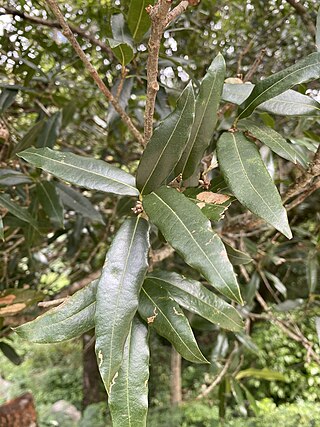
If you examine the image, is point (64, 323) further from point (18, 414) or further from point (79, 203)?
point (18, 414)

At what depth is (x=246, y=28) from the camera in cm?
148

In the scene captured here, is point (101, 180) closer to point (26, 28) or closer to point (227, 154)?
point (227, 154)

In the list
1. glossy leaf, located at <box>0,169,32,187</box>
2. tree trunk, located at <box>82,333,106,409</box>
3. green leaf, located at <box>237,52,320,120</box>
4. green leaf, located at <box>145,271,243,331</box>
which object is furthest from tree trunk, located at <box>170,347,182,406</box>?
green leaf, located at <box>237,52,320,120</box>

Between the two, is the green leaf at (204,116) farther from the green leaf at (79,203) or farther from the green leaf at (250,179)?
the green leaf at (79,203)

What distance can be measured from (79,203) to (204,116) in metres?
0.52

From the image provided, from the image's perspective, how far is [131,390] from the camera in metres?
0.43

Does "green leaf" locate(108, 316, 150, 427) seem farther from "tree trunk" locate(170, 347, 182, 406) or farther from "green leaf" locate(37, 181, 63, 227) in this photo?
"tree trunk" locate(170, 347, 182, 406)

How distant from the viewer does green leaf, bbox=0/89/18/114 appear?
93 centimetres

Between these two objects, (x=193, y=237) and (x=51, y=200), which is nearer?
(x=193, y=237)

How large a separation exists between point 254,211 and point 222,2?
118 cm

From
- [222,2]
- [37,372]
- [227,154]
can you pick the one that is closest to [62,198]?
[227,154]

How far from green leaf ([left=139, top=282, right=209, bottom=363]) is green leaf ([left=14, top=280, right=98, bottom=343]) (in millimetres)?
60

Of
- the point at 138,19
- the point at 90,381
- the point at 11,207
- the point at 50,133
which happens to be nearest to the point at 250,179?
the point at 138,19

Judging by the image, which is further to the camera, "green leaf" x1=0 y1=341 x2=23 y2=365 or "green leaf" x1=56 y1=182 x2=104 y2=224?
"green leaf" x1=0 y1=341 x2=23 y2=365
